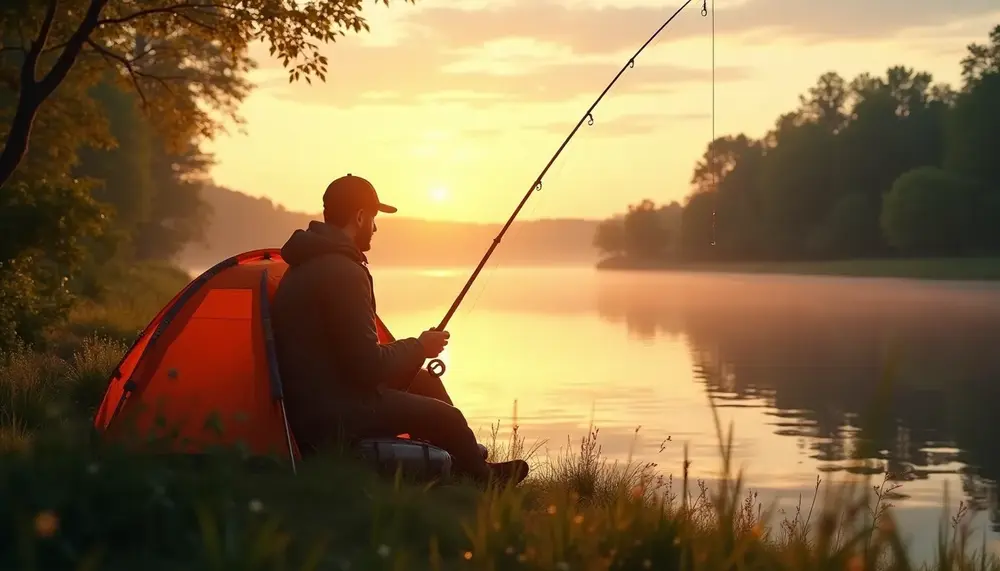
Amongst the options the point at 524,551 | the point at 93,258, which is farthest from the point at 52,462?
the point at 93,258

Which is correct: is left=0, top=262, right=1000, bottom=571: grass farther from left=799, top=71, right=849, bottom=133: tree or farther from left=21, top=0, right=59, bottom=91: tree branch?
left=799, top=71, right=849, bottom=133: tree

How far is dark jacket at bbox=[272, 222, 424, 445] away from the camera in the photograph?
6523mm

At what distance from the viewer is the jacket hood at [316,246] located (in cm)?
664

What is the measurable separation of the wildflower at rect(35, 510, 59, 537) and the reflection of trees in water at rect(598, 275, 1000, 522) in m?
2.77

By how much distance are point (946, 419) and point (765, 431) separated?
9.95 feet

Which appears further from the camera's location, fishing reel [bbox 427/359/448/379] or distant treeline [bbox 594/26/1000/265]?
distant treeline [bbox 594/26/1000/265]

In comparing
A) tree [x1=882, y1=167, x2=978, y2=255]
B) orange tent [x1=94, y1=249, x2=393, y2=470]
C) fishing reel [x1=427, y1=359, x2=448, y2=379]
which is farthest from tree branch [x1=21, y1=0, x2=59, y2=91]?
tree [x1=882, y1=167, x2=978, y2=255]

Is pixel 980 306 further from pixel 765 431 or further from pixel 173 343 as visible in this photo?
pixel 173 343

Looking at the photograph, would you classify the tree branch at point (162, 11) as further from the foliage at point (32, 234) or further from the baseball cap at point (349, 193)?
the baseball cap at point (349, 193)

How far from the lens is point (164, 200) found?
5256 centimetres

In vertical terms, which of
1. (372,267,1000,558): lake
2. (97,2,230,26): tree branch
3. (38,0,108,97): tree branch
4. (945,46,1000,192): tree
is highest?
(945,46,1000,192): tree

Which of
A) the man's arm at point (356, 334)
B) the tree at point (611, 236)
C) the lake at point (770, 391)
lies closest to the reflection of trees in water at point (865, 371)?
the lake at point (770, 391)

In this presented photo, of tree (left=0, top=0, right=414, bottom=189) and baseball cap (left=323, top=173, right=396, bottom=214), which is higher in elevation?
tree (left=0, top=0, right=414, bottom=189)

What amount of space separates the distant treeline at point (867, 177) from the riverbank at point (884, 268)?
112 cm
